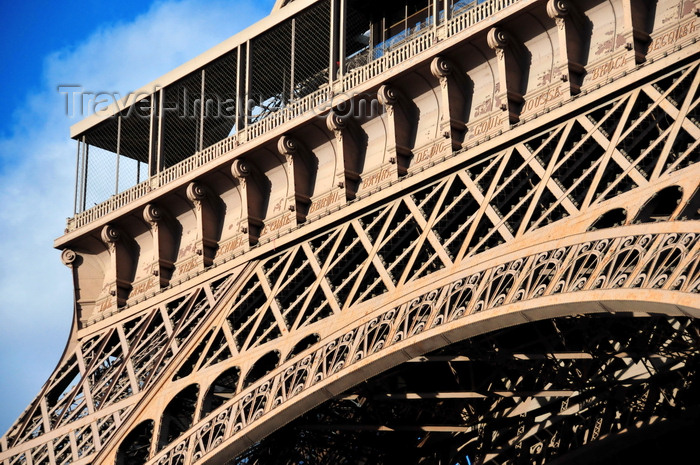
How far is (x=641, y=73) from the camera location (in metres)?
25.1

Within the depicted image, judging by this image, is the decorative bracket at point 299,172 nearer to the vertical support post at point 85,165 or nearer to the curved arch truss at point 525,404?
the curved arch truss at point 525,404

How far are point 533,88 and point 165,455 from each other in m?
9.76

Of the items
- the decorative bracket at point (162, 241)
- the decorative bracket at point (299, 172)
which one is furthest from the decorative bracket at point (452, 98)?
the decorative bracket at point (162, 241)

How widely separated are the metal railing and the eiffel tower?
59mm

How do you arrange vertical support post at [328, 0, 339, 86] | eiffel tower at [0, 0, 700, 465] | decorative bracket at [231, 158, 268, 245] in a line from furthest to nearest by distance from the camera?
decorative bracket at [231, 158, 268, 245]
vertical support post at [328, 0, 339, 86]
eiffel tower at [0, 0, 700, 465]

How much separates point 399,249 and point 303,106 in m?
3.91

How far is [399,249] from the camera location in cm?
2936

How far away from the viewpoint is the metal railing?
2858 centimetres

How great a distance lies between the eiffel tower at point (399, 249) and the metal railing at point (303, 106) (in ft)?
0.19

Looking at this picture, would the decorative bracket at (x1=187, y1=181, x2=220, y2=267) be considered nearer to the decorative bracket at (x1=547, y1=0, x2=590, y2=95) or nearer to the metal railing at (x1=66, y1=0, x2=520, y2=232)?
the metal railing at (x1=66, y1=0, x2=520, y2=232)

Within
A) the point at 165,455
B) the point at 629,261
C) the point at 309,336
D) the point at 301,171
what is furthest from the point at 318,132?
the point at 629,261

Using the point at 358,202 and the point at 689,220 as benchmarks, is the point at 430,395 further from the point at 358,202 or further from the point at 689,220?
the point at 689,220

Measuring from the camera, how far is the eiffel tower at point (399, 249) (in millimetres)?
24922

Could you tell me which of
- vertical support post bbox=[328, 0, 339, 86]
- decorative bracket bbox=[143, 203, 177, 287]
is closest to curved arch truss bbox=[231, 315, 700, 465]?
decorative bracket bbox=[143, 203, 177, 287]
